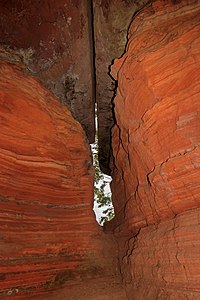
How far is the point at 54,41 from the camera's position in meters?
6.45

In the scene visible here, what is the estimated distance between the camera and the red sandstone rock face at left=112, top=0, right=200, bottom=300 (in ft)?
13.2

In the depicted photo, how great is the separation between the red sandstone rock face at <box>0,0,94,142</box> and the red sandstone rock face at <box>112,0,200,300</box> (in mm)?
1414

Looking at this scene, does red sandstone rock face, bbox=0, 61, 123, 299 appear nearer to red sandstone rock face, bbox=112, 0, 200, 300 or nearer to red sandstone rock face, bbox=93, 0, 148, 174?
red sandstone rock face, bbox=112, 0, 200, 300

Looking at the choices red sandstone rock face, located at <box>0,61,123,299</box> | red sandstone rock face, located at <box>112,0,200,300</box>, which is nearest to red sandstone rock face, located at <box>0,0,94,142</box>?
red sandstone rock face, located at <box>0,61,123,299</box>

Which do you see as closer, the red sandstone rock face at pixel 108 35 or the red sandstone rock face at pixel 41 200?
the red sandstone rock face at pixel 41 200

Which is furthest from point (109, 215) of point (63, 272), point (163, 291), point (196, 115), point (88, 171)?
point (196, 115)

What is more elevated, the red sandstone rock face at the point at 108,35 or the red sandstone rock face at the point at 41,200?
the red sandstone rock face at the point at 108,35

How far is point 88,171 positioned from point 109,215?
23.9 feet

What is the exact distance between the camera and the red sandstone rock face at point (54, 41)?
19.2 feet

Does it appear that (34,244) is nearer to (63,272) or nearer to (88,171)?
(63,272)

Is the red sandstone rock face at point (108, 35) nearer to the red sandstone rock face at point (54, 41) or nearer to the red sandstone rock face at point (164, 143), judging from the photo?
the red sandstone rock face at point (54, 41)

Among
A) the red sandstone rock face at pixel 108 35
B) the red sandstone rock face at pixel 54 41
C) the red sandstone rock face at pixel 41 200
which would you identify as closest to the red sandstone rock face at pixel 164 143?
the red sandstone rock face at pixel 108 35

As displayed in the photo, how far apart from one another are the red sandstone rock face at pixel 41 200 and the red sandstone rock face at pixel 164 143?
1.25m

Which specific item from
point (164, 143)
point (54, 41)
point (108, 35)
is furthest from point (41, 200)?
point (108, 35)
